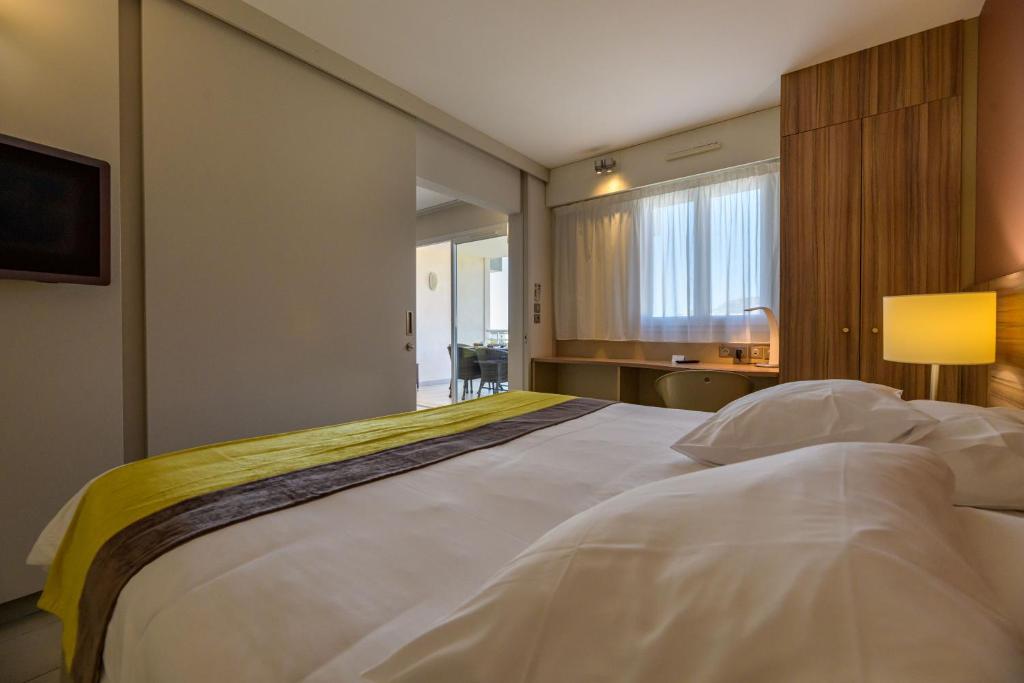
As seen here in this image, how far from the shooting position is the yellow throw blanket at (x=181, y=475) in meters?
0.90

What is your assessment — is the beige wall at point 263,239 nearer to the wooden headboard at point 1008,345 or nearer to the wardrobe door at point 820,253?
the wardrobe door at point 820,253

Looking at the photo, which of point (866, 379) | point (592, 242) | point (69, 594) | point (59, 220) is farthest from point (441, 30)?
point (866, 379)

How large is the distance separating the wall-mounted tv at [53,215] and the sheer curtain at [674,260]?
373cm

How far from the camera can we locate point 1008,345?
1.74 meters

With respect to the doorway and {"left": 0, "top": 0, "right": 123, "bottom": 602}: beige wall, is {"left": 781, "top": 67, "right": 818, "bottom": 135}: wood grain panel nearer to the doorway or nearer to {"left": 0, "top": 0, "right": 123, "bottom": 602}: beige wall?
the doorway

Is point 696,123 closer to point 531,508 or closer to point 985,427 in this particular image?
point 985,427

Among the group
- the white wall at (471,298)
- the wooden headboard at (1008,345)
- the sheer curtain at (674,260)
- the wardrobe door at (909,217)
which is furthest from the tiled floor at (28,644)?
the white wall at (471,298)

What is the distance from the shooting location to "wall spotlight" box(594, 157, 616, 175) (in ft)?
13.9

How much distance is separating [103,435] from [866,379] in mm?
3945

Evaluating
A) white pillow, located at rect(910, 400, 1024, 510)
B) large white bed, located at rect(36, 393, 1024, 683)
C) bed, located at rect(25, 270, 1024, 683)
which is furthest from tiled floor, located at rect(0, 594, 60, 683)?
white pillow, located at rect(910, 400, 1024, 510)

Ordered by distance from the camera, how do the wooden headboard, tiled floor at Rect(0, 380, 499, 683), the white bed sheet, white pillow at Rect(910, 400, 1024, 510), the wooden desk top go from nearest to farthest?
the white bed sheet < white pillow at Rect(910, 400, 1024, 510) < tiled floor at Rect(0, 380, 499, 683) < the wooden headboard < the wooden desk top

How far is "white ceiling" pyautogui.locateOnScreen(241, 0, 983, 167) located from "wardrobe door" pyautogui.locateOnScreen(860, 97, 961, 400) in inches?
22.2

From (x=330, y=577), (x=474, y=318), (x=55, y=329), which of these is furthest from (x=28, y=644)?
(x=474, y=318)

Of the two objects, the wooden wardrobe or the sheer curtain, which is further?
the sheer curtain
